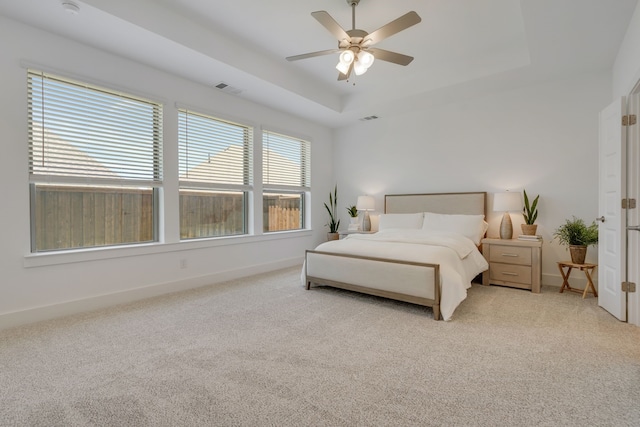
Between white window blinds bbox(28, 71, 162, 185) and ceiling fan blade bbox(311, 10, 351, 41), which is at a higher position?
ceiling fan blade bbox(311, 10, 351, 41)

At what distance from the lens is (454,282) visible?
300 cm

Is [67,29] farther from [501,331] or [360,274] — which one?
[501,331]

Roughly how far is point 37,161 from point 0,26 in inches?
45.9

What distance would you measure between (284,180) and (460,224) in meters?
2.95

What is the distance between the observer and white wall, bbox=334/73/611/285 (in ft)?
13.4

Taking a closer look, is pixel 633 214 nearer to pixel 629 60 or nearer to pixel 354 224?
pixel 629 60

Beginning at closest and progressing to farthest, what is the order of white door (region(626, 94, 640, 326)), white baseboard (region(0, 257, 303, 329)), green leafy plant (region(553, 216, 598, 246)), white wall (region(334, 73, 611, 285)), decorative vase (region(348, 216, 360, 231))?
white door (region(626, 94, 640, 326)) < white baseboard (region(0, 257, 303, 329)) < green leafy plant (region(553, 216, 598, 246)) < white wall (region(334, 73, 611, 285)) < decorative vase (region(348, 216, 360, 231))

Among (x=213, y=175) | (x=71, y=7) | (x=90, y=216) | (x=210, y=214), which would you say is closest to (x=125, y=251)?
(x=90, y=216)

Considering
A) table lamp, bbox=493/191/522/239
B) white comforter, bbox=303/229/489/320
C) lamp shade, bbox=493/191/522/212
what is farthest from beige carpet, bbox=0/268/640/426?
lamp shade, bbox=493/191/522/212

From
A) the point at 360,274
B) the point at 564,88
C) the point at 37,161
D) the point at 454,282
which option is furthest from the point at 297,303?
the point at 564,88

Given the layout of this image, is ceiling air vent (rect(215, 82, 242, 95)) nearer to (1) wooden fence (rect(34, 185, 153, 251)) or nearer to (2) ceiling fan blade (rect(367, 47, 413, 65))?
(1) wooden fence (rect(34, 185, 153, 251))

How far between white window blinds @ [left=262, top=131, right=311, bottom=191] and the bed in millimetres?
1775

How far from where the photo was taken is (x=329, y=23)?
2.57 m

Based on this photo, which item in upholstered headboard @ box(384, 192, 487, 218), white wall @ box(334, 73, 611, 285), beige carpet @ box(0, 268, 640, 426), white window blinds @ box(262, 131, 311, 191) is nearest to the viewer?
beige carpet @ box(0, 268, 640, 426)
